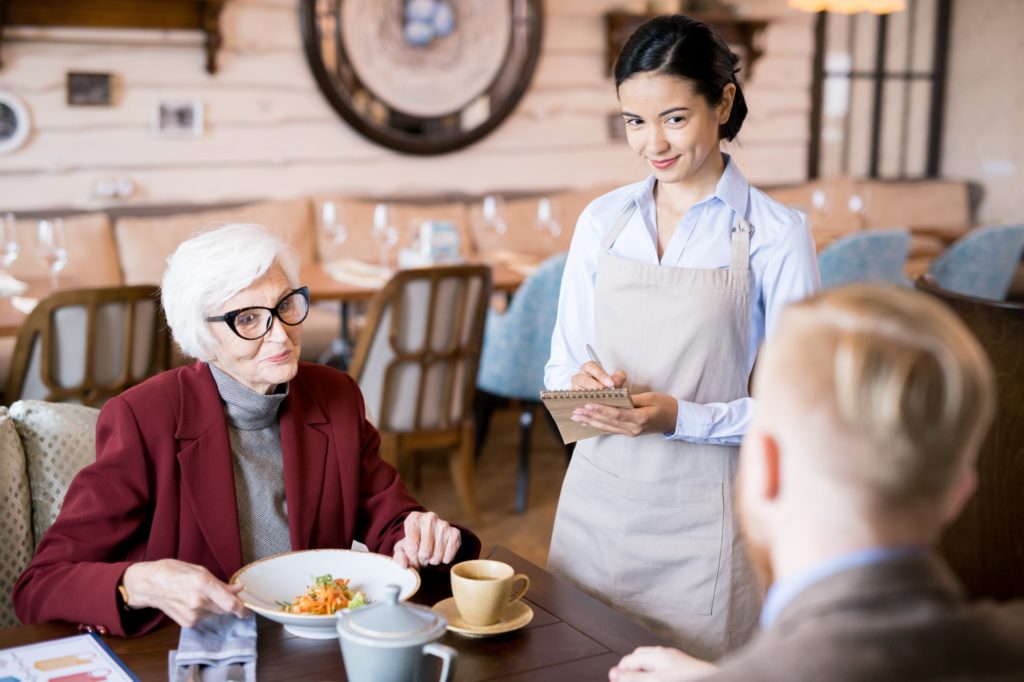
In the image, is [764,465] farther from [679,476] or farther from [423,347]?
[423,347]

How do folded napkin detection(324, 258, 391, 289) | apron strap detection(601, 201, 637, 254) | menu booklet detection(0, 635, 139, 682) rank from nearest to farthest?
menu booklet detection(0, 635, 139, 682)
apron strap detection(601, 201, 637, 254)
folded napkin detection(324, 258, 391, 289)

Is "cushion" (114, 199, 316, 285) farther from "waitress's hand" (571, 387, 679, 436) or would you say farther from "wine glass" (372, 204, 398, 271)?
"waitress's hand" (571, 387, 679, 436)

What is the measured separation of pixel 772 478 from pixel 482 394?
154 inches

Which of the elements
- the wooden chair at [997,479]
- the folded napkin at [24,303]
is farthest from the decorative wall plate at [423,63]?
the wooden chair at [997,479]

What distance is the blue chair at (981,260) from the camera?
4.80 meters

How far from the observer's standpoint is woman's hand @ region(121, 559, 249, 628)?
145 cm

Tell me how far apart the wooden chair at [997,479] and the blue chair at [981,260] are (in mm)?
2186

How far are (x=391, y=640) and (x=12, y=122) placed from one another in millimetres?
4249

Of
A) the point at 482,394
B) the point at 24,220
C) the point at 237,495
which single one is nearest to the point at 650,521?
the point at 237,495

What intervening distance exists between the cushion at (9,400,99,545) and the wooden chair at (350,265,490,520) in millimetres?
1710

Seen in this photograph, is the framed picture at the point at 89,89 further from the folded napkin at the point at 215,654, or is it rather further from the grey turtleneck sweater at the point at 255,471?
the folded napkin at the point at 215,654

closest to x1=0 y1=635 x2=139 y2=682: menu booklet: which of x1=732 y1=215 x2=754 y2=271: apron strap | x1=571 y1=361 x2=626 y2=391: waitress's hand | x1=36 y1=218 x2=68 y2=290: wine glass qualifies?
x1=571 y1=361 x2=626 y2=391: waitress's hand

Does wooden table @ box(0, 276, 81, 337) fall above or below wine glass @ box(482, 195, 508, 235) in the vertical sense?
below

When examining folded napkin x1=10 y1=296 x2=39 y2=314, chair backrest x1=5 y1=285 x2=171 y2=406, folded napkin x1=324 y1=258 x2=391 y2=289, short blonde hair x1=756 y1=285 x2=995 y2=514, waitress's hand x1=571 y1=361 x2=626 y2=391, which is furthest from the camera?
folded napkin x1=324 y1=258 x2=391 y2=289
